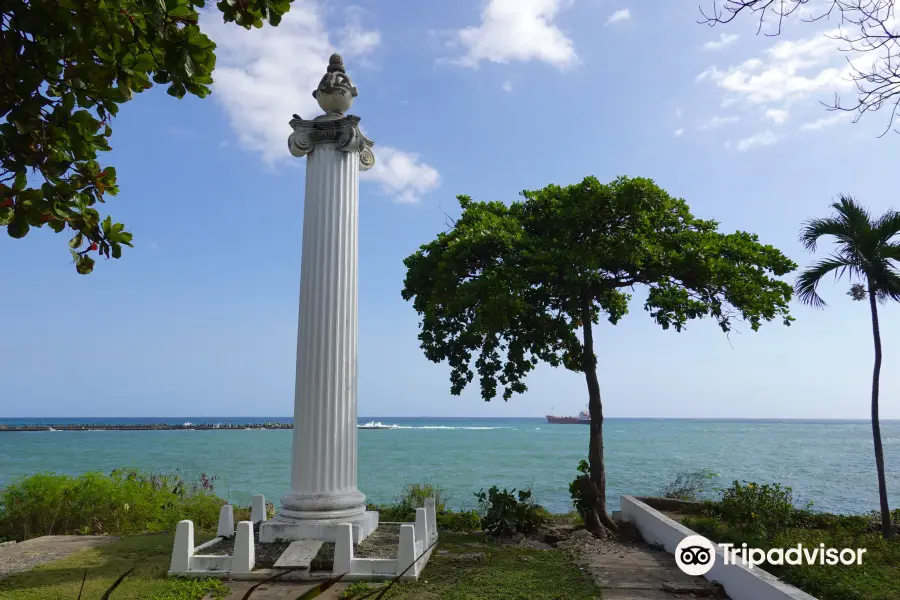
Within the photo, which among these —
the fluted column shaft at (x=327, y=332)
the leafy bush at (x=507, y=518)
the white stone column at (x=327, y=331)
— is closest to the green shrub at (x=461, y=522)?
the leafy bush at (x=507, y=518)

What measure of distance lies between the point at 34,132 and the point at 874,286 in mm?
14948

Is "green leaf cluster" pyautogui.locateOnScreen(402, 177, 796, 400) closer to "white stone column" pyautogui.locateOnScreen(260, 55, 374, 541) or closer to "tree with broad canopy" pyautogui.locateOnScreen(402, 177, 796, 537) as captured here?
"tree with broad canopy" pyautogui.locateOnScreen(402, 177, 796, 537)

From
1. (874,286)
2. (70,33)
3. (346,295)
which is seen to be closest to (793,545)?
(874,286)

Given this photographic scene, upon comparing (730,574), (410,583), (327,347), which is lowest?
(410,583)

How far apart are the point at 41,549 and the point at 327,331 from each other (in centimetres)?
661

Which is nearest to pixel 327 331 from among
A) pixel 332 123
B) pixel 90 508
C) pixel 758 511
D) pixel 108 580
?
pixel 332 123

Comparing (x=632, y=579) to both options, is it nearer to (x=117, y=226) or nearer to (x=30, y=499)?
(x=117, y=226)

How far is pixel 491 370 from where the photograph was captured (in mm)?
15859

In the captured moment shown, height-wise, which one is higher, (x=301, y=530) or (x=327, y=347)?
(x=327, y=347)

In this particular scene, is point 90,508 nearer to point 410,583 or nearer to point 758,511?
point 410,583

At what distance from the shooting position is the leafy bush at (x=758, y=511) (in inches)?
487

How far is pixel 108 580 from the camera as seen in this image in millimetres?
8773

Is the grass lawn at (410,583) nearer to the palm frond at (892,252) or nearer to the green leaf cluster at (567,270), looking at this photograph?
the green leaf cluster at (567,270)

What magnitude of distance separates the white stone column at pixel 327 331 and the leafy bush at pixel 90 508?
5.25m
